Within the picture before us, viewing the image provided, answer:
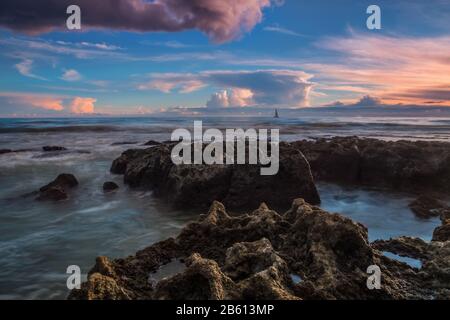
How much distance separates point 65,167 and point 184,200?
31.8ft

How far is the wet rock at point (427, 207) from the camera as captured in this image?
9711mm

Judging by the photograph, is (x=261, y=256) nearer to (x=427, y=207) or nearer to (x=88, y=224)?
(x=88, y=224)

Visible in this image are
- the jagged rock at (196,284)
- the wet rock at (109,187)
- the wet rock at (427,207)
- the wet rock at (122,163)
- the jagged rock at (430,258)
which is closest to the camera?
the jagged rock at (196,284)

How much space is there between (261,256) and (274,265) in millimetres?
305

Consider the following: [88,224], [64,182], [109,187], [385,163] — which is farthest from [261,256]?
[385,163]

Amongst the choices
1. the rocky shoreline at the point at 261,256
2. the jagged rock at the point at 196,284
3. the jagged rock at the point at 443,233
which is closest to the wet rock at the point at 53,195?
the rocky shoreline at the point at 261,256

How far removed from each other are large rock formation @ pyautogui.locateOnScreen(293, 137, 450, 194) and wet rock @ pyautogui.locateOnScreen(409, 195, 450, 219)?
8.15 feet

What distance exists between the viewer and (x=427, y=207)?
1013cm

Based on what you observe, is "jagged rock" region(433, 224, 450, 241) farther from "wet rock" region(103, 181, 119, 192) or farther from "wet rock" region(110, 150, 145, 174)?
"wet rock" region(110, 150, 145, 174)

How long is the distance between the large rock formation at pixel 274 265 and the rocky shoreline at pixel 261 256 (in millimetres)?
11

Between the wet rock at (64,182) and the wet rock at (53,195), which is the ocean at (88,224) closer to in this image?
the wet rock at (53,195)

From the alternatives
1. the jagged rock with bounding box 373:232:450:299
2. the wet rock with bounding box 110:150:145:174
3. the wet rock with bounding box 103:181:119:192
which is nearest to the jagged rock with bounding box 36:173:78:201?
the wet rock with bounding box 103:181:119:192
